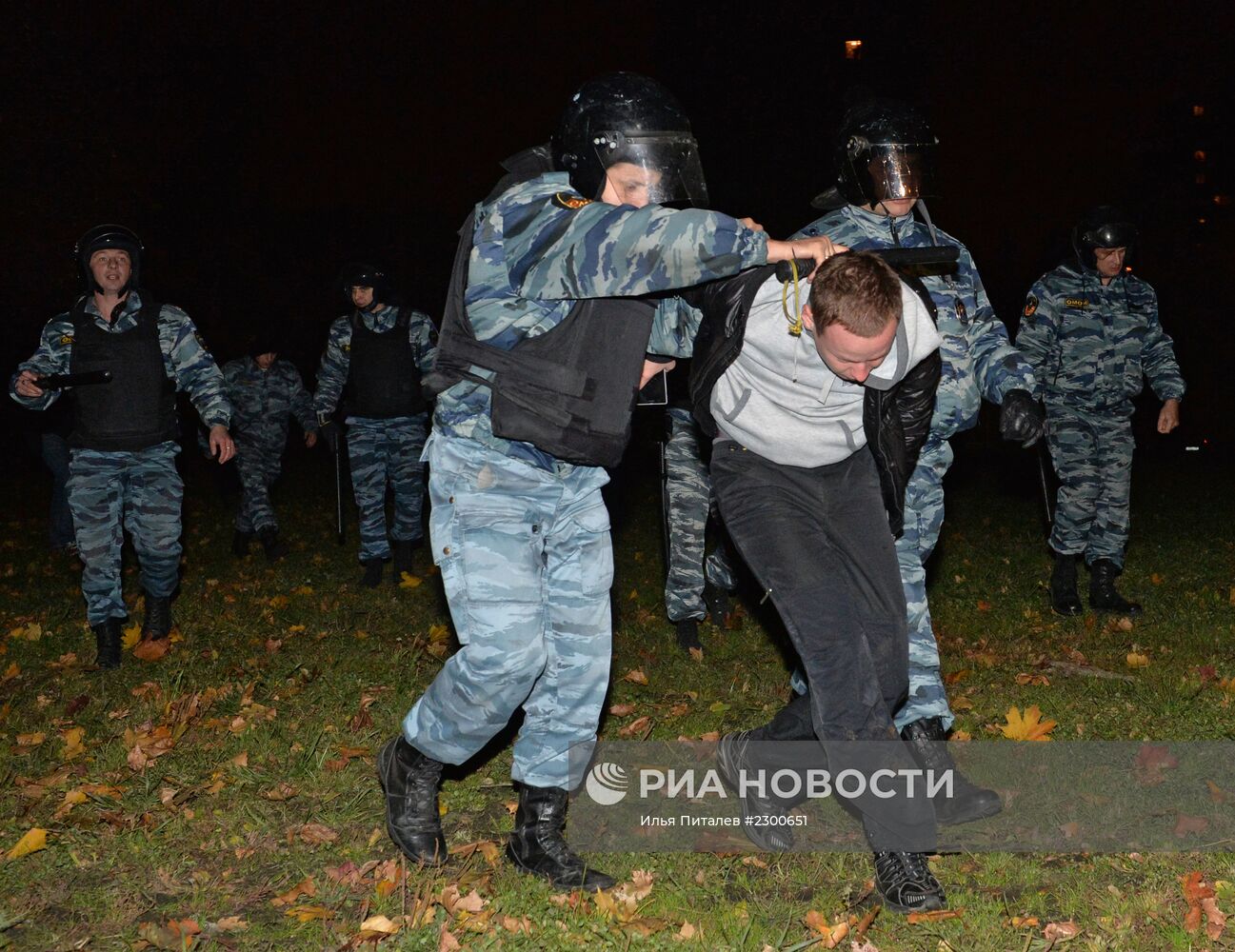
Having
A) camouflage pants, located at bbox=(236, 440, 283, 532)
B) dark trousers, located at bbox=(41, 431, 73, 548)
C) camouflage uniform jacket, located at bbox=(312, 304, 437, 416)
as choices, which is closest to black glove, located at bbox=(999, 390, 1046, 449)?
camouflage uniform jacket, located at bbox=(312, 304, 437, 416)

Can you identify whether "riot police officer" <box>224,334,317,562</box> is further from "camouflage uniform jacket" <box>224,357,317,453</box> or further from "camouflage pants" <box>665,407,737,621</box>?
"camouflage pants" <box>665,407,737,621</box>

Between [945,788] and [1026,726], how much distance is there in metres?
0.99

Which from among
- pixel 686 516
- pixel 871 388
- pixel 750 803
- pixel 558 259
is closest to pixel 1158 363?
pixel 686 516

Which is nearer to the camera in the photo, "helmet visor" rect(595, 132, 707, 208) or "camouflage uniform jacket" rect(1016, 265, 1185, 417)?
"helmet visor" rect(595, 132, 707, 208)

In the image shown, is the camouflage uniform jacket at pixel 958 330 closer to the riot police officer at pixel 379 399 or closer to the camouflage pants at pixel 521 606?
the camouflage pants at pixel 521 606

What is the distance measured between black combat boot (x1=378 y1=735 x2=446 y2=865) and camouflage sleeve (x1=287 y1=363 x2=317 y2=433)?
313 inches

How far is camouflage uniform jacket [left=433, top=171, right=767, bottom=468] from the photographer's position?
11.0 ft

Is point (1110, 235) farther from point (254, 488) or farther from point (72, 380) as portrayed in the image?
point (254, 488)

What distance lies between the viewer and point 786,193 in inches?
1459

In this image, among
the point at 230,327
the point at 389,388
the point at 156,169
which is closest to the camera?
the point at 389,388

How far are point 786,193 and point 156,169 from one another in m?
17.7

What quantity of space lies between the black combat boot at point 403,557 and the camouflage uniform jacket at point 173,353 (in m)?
2.64

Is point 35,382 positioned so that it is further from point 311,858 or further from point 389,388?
point 311,858

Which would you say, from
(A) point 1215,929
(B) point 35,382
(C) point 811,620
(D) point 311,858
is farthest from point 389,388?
(A) point 1215,929
